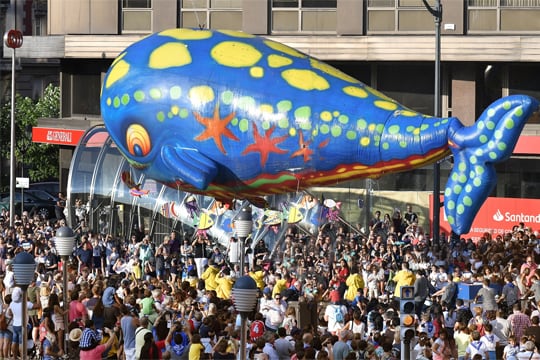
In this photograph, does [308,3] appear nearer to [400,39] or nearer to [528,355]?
[400,39]

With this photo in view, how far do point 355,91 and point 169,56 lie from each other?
380 centimetres

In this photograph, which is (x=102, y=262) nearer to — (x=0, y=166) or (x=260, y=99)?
(x=260, y=99)

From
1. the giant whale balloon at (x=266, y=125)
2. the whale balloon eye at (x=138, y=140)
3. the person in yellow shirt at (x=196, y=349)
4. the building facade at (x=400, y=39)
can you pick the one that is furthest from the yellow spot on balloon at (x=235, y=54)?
the building facade at (x=400, y=39)

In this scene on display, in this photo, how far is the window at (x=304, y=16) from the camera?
45.4 metres

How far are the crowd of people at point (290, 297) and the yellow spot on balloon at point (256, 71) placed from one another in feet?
12.1

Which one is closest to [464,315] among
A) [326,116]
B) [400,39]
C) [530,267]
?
[326,116]

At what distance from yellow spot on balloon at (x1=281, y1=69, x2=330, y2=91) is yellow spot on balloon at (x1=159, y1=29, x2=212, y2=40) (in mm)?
2137

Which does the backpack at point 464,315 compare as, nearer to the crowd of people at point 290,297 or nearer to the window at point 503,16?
the crowd of people at point 290,297

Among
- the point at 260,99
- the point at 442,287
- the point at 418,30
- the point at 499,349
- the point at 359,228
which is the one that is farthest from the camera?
the point at 418,30

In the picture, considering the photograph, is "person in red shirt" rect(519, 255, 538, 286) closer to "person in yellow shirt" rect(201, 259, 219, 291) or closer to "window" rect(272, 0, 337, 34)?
"person in yellow shirt" rect(201, 259, 219, 291)

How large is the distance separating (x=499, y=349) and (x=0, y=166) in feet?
151

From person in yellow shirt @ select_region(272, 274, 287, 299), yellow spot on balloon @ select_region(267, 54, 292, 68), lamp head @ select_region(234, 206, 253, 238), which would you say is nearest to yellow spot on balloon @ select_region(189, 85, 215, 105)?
yellow spot on balloon @ select_region(267, 54, 292, 68)

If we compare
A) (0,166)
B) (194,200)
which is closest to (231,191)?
(194,200)

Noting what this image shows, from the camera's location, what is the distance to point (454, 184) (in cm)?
2191
